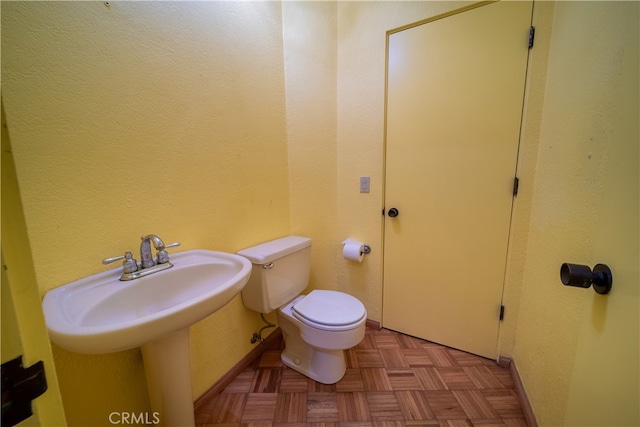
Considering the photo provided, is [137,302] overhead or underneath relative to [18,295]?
underneath

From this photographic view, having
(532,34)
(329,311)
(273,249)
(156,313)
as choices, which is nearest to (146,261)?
(156,313)

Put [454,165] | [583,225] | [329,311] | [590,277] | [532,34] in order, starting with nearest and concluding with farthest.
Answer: [590,277]
[583,225]
[532,34]
[329,311]
[454,165]

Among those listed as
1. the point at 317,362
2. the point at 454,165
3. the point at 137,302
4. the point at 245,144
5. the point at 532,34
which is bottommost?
the point at 317,362

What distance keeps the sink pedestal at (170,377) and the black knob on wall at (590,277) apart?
1122 millimetres

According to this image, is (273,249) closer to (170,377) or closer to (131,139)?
(170,377)

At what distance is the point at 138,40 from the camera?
2.95 ft

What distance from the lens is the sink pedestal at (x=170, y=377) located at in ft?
2.83

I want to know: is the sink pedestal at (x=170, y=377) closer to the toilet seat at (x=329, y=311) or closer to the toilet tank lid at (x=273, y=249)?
the toilet tank lid at (x=273, y=249)

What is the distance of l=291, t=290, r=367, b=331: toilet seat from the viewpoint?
1.22 m

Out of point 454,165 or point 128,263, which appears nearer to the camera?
point 128,263

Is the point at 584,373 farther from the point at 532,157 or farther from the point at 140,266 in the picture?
the point at 140,266

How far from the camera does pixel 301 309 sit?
4.39ft

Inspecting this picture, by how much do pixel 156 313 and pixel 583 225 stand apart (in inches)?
51.7

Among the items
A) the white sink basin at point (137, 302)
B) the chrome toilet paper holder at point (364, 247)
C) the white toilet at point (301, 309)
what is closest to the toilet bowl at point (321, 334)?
the white toilet at point (301, 309)
